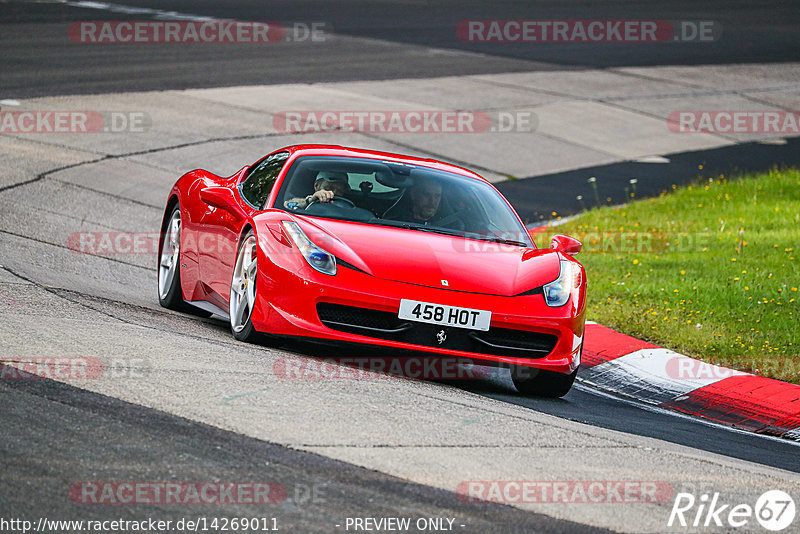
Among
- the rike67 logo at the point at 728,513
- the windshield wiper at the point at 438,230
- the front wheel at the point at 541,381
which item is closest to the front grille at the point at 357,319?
the front wheel at the point at 541,381

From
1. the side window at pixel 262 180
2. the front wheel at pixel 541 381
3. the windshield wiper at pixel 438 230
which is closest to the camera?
the front wheel at pixel 541 381

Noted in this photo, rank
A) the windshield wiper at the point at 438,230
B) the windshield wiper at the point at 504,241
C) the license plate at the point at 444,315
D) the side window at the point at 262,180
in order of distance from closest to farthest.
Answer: the license plate at the point at 444,315
the windshield wiper at the point at 438,230
the windshield wiper at the point at 504,241
the side window at the point at 262,180

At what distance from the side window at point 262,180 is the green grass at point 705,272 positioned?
3133 mm

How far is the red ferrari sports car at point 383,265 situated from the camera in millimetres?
6828

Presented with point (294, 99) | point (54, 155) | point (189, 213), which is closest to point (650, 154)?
point (294, 99)

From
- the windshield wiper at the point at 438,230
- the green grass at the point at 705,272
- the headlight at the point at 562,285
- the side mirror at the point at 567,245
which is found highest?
the windshield wiper at the point at 438,230

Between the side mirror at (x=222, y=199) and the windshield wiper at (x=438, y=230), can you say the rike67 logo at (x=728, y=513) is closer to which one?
the windshield wiper at (x=438, y=230)

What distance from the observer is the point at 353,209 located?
7.78 metres

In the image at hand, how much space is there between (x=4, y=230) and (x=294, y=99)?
9.56m

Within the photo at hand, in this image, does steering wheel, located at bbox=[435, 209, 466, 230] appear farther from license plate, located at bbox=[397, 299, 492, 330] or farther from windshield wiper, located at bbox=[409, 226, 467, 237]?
license plate, located at bbox=[397, 299, 492, 330]

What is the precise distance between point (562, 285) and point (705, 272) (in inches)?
173

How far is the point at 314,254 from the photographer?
697 centimetres

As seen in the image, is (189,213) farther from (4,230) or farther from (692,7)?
(692,7)

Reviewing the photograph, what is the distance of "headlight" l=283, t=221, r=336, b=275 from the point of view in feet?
22.7
